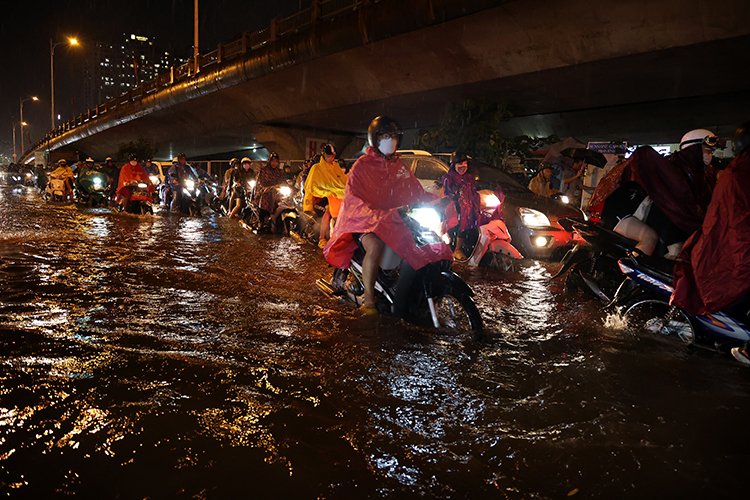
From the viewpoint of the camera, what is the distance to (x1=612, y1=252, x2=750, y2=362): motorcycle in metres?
3.92

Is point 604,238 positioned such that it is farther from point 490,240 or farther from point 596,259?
point 490,240

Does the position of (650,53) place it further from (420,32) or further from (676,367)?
(676,367)

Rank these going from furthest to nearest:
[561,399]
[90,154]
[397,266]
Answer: [90,154], [397,266], [561,399]

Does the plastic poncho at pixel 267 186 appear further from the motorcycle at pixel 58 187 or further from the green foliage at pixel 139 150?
the green foliage at pixel 139 150

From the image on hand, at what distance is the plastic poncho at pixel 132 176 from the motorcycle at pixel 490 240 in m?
10.4

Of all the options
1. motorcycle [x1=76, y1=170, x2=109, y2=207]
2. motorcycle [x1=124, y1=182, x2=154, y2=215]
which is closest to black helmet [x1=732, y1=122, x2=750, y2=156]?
motorcycle [x1=124, y1=182, x2=154, y2=215]

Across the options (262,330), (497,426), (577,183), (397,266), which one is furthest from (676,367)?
(577,183)

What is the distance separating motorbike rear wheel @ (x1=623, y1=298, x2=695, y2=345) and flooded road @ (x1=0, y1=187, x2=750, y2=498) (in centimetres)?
15

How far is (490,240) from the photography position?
319 inches

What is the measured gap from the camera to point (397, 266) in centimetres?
483

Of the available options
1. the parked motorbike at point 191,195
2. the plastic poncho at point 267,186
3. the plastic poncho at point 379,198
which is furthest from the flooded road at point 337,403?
the parked motorbike at point 191,195

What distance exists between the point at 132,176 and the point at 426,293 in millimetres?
13332

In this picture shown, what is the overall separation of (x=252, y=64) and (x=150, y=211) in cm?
1045

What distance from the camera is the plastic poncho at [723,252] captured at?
3.71 m
